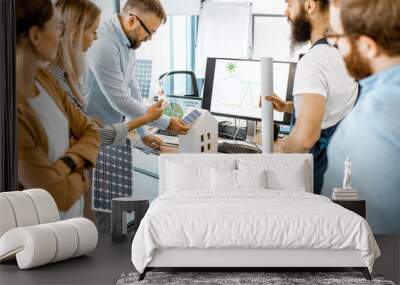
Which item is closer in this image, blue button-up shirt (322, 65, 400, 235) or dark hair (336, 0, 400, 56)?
dark hair (336, 0, 400, 56)

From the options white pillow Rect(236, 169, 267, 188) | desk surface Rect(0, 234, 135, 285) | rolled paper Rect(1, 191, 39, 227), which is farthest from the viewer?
white pillow Rect(236, 169, 267, 188)

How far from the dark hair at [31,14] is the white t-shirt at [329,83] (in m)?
2.60

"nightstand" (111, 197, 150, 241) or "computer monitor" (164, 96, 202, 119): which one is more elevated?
"computer monitor" (164, 96, 202, 119)

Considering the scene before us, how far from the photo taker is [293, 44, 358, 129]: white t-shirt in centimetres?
726

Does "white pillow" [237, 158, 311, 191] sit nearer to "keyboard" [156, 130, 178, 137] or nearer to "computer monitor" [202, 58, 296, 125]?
"computer monitor" [202, 58, 296, 125]

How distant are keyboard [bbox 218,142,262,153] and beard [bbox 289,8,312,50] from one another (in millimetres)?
1079

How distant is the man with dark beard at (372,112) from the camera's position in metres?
6.94

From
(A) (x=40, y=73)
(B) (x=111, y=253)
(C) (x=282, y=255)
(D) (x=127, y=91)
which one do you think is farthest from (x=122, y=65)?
(C) (x=282, y=255)

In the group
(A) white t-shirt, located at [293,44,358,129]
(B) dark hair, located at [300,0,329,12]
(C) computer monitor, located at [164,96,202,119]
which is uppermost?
(B) dark hair, located at [300,0,329,12]

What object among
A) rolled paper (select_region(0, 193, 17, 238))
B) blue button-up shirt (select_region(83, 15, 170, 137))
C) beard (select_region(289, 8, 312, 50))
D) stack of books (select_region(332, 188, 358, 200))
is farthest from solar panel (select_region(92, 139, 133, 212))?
stack of books (select_region(332, 188, 358, 200))

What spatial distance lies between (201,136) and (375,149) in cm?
172

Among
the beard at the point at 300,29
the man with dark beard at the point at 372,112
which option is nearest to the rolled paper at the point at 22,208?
the man with dark beard at the point at 372,112

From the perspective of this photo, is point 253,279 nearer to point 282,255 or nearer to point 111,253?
point 282,255

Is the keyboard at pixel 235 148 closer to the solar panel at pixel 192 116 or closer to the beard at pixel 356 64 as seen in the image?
the solar panel at pixel 192 116
